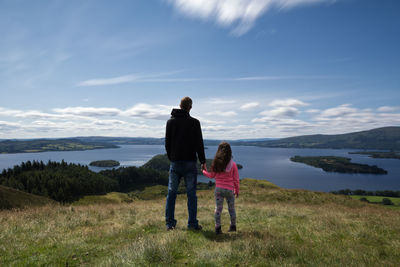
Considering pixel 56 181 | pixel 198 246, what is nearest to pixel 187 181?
pixel 198 246

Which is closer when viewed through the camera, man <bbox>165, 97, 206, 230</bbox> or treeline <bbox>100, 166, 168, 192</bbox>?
man <bbox>165, 97, 206, 230</bbox>

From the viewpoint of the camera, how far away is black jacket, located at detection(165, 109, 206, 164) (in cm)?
615

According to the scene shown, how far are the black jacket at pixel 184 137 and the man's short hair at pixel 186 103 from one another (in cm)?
13

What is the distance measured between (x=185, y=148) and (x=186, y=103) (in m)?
1.34

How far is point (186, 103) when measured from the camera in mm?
6359

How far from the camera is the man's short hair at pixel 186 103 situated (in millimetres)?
6355

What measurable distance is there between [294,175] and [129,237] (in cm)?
15963

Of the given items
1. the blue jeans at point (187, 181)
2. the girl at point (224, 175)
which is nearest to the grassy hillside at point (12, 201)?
the blue jeans at point (187, 181)

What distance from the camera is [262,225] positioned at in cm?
738

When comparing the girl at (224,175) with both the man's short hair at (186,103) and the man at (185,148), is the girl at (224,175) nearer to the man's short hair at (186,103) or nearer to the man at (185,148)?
the man at (185,148)

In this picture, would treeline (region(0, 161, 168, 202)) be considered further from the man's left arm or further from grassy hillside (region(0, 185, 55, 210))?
the man's left arm

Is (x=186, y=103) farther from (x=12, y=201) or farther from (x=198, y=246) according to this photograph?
(x=12, y=201)

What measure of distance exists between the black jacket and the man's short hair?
13cm

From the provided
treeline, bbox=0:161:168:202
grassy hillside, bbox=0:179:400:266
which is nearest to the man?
grassy hillside, bbox=0:179:400:266
